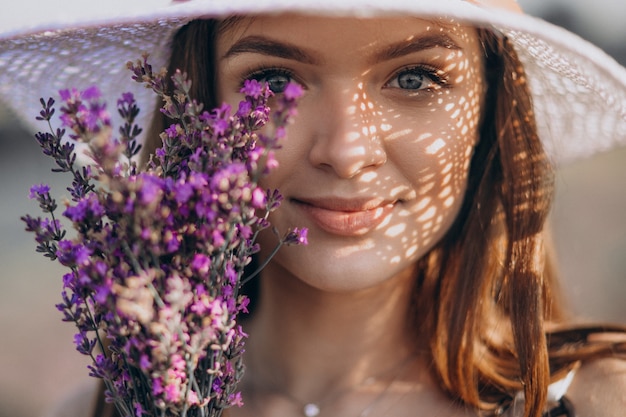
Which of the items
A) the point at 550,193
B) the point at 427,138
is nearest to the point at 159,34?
the point at 427,138

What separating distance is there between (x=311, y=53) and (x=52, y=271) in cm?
630

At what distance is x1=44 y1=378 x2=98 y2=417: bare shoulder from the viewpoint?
241 cm

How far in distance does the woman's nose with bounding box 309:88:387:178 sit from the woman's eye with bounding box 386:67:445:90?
0.30 ft

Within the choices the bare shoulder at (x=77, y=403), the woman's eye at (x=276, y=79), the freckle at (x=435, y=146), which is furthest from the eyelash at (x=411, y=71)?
the bare shoulder at (x=77, y=403)

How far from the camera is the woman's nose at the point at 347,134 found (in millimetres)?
1604

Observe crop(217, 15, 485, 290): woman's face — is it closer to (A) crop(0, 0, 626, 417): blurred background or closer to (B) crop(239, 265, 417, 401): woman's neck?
(B) crop(239, 265, 417, 401): woman's neck

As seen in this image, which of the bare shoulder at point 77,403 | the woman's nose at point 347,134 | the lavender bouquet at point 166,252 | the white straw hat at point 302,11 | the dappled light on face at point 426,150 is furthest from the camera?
the bare shoulder at point 77,403

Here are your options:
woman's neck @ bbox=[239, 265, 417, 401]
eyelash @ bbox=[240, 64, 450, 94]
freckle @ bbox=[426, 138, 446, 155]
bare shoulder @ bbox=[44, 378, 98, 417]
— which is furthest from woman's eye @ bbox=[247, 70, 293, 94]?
bare shoulder @ bbox=[44, 378, 98, 417]

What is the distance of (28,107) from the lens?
2.19 m

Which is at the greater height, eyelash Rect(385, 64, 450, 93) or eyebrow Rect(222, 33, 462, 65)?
eyebrow Rect(222, 33, 462, 65)

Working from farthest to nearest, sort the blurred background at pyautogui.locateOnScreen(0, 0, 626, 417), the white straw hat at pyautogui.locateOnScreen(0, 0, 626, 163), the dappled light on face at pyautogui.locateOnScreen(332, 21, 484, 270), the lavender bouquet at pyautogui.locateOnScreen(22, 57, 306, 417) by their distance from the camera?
1. the blurred background at pyautogui.locateOnScreen(0, 0, 626, 417)
2. the dappled light on face at pyautogui.locateOnScreen(332, 21, 484, 270)
3. the white straw hat at pyautogui.locateOnScreen(0, 0, 626, 163)
4. the lavender bouquet at pyautogui.locateOnScreen(22, 57, 306, 417)

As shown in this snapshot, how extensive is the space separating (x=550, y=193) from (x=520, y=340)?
39 cm

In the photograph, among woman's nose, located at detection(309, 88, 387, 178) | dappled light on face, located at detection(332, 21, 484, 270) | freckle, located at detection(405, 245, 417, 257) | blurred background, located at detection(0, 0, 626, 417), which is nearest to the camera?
woman's nose, located at detection(309, 88, 387, 178)

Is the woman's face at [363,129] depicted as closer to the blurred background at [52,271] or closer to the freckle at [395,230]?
the freckle at [395,230]
